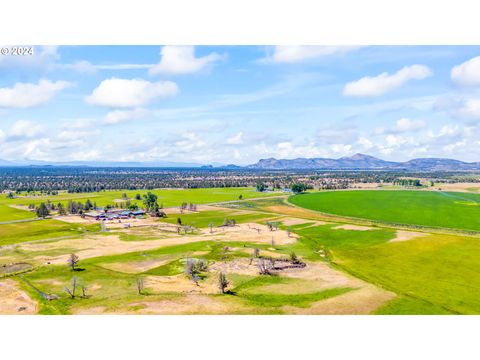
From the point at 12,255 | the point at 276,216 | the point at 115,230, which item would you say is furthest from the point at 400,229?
the point at 12,255

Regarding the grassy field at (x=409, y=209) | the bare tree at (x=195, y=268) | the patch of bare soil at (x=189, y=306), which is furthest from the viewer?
the grassy field at (x=409, y=209)

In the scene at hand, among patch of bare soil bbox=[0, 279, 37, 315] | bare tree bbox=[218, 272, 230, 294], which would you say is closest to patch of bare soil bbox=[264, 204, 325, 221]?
bare tree bbox=[218, 272, 230, 294]

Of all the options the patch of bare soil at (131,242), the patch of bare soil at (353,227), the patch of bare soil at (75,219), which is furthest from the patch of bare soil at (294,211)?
the patch of bare soil at (75,219)

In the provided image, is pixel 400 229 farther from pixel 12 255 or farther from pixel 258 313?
pixel 12 255

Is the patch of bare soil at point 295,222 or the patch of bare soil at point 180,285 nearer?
the patch of bare soil at point 180,285

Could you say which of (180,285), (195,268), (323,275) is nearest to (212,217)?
(195,268)

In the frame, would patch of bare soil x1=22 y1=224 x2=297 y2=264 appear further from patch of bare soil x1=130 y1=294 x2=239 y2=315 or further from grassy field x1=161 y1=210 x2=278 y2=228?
patch of bare soil x1=130 y1=294 x2=239 y2=315

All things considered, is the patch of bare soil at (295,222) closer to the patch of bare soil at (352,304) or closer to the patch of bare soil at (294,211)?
the patch of bare soil at (294,211)
